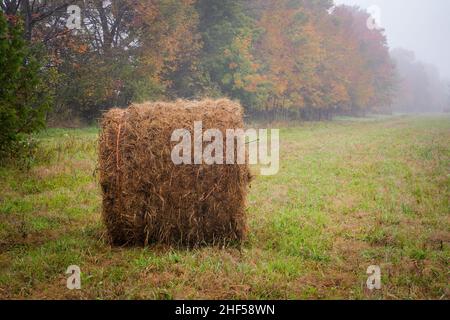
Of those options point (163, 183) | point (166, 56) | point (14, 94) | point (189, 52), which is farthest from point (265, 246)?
point (189, 52)

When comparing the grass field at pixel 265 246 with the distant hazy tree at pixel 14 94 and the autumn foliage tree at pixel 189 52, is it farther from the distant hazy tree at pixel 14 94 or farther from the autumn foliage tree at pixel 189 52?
the autumn foliage tree at pixel 189 52

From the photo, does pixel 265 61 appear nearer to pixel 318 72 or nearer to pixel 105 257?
pixel 318 72

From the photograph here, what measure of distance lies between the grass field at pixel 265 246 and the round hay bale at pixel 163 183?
0.29 meters

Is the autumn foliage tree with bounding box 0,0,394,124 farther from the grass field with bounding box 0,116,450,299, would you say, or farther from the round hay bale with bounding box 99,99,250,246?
the round hay bale with bounding box 99,99,250,246

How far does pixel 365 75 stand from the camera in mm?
52219

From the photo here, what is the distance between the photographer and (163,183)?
18.0 feet

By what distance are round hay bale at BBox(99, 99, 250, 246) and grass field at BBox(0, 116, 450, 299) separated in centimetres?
29

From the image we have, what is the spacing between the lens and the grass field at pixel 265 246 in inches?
176

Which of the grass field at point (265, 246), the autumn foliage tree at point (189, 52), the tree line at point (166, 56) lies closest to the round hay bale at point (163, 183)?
the grass field at point (265, 246)

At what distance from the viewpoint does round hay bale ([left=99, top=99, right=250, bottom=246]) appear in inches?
216

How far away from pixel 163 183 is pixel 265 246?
1.70 m

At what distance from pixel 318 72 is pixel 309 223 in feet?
124

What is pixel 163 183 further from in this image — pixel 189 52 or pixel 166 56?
pixel 189 52
